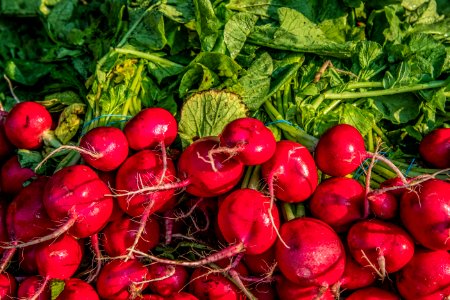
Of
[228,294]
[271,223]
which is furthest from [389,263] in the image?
[228,294]

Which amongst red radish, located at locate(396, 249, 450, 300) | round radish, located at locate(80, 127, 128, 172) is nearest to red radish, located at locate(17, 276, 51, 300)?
round radish, located at locate(80, 127, 128, 172)

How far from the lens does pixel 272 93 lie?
246 centimetres

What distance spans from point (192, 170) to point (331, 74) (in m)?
1.05

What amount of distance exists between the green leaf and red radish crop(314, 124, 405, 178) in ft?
1.65

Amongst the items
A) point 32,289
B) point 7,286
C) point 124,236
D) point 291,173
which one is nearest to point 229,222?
point 291,173

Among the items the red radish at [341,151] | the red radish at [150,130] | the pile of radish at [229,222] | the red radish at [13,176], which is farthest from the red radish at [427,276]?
the red radish at [13,176]

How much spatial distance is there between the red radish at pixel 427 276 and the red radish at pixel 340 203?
324mm

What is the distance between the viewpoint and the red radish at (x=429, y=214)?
1922mm

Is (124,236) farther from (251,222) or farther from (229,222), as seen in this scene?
(251,222)

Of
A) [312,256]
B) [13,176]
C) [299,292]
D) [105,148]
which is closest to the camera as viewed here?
[312,256]

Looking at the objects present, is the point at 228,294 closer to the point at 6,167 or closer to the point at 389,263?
the point at 389,263

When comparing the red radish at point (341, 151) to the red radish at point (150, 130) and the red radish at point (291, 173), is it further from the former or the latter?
the red radish at point (150, 130)

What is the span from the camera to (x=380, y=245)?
1.95m

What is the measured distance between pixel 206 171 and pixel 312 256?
628mm
